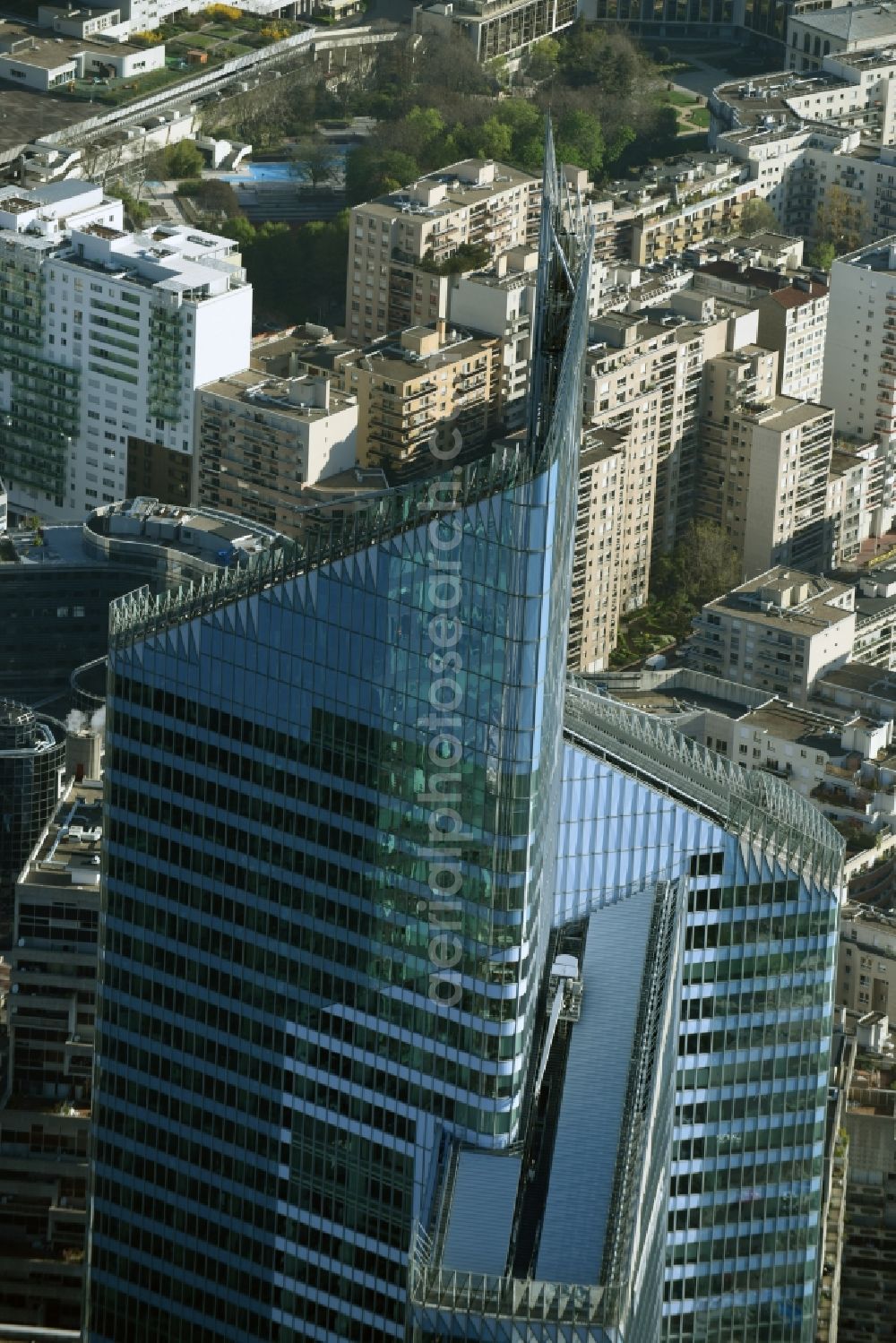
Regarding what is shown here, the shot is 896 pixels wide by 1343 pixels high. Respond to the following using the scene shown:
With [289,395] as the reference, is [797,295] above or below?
above

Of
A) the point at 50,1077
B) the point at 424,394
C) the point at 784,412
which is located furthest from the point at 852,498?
the point at 50,1077

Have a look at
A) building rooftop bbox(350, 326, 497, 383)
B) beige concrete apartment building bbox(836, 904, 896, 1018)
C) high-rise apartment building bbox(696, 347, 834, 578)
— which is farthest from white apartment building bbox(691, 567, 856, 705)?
beige concrete apartment building bbox(836, 904, 896, 1018)

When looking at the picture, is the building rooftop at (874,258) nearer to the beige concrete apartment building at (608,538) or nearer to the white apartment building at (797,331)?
the white apartment building at (797,331)

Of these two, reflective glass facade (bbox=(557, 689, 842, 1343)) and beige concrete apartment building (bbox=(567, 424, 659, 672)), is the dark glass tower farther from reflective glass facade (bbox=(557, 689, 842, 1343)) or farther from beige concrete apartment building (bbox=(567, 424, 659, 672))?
reflective glass facade (bbox=(557, 689, 842, 1343))

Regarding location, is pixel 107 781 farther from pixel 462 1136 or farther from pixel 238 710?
pixel 462 1136

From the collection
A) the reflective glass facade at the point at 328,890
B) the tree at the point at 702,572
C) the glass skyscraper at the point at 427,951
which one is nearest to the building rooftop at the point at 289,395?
the tree at the point at 702,572

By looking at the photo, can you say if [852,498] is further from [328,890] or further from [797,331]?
[328,890]

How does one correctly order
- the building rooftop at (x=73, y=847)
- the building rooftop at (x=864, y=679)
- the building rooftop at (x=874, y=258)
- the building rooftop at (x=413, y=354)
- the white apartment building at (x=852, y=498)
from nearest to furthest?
the building rooftop at (x=73, y=847) → the building rooftop at (x=864, y=679) → the building rooftop at (x=413, y=354) → the white apartment building at (x=852, y=498) → the building rooftop at (x=874, y=258)
